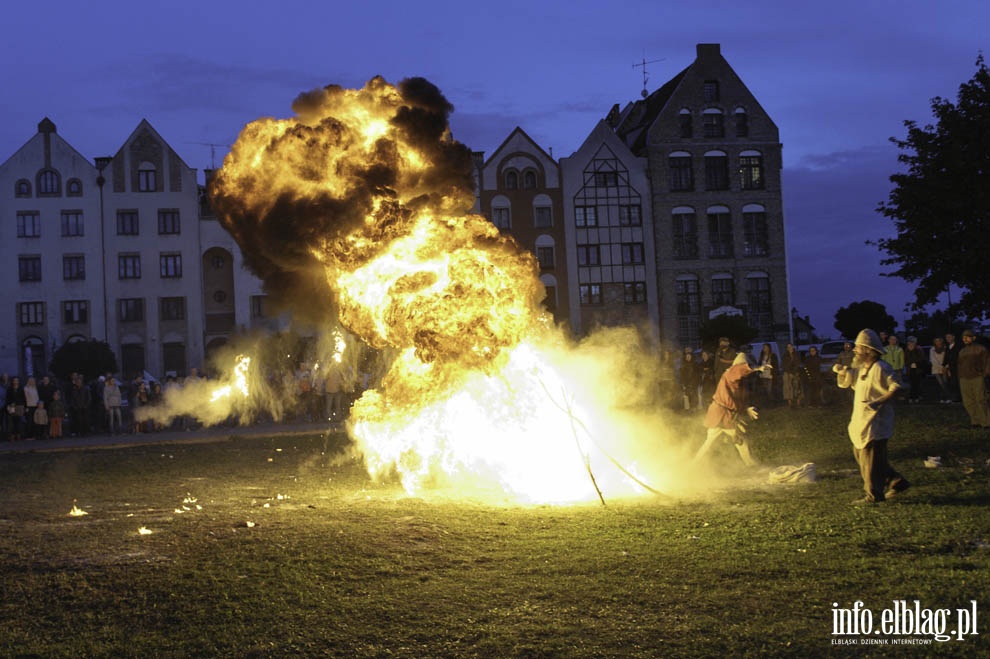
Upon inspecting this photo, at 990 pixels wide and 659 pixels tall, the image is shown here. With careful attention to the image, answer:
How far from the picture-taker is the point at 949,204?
85.0 feet

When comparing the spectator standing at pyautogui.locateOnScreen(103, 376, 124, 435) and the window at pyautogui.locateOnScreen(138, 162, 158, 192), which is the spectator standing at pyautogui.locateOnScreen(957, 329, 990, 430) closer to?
the spectator standing at pyautogui.locateOnScreen(103, 376, 124, 435)

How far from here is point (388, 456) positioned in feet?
41.4

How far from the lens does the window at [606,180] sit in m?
48.5

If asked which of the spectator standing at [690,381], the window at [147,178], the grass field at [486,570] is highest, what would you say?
the window at [147,178]

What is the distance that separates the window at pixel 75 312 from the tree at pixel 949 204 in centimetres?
4149

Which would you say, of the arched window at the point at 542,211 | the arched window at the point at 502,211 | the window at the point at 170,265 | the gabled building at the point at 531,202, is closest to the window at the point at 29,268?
the window at the point at 170,265

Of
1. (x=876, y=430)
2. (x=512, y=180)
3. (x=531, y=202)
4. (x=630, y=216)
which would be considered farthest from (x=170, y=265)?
(x=876, y=430)

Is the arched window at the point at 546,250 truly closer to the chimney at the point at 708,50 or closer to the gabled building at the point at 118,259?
the chimney at the point at 708,50

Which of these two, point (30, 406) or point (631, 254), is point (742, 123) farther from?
point (30, 406)

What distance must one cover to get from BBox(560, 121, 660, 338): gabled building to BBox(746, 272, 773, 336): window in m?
5.62

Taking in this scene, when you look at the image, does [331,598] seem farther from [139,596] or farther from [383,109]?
[383,109]

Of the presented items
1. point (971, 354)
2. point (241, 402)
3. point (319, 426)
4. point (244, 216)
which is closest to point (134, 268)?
point (241, 402)

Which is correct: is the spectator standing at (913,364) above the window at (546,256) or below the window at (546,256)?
below

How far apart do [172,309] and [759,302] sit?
113ft
